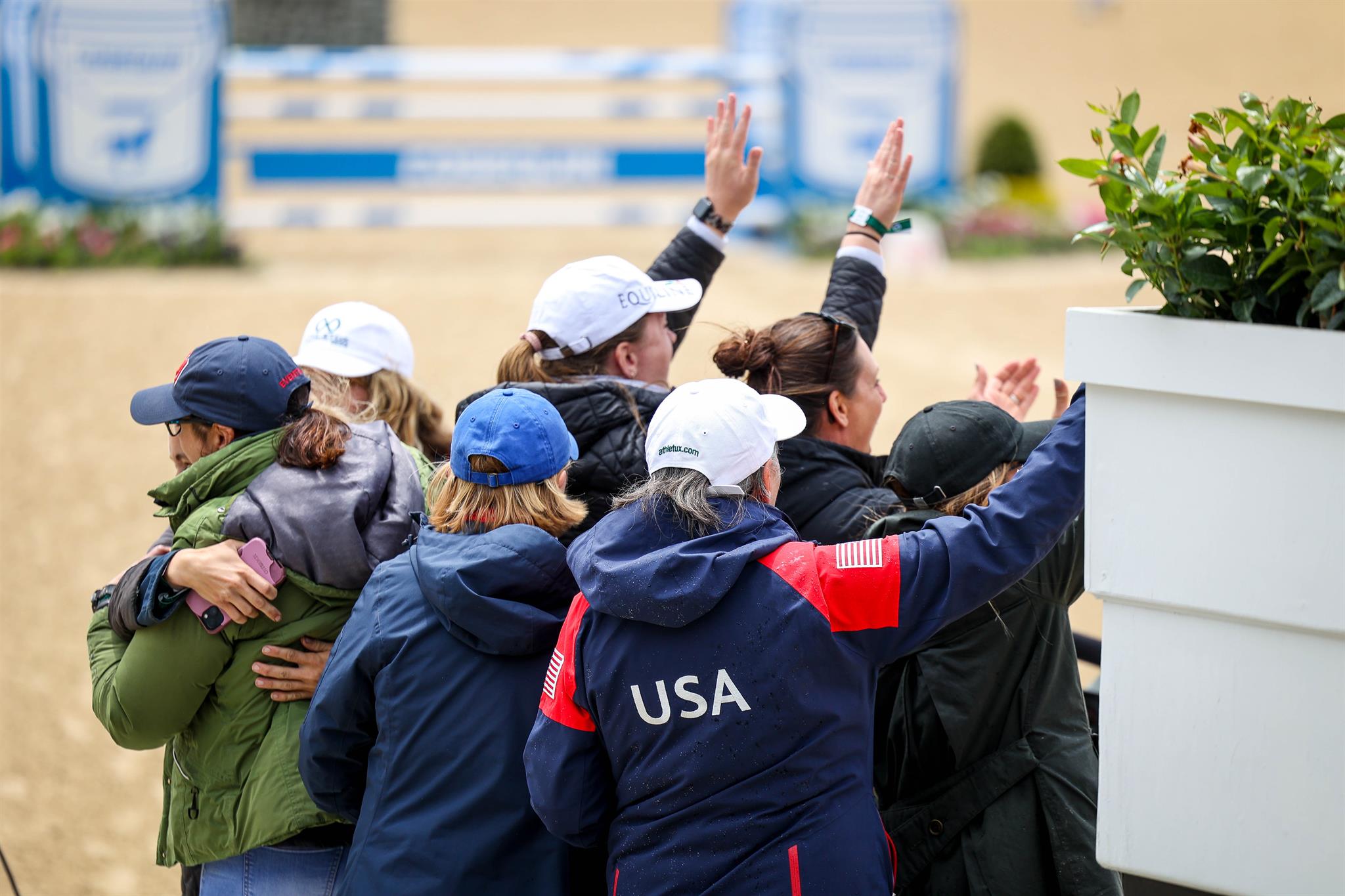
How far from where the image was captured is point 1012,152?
54.7 feet

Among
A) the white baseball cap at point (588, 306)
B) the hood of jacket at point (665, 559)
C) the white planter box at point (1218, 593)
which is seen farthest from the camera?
the white baseball cap at point (588, 306)

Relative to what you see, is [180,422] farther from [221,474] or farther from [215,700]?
[215,700]

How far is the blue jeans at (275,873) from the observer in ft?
7.64

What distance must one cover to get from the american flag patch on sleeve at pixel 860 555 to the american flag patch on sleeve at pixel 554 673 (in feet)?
1.49

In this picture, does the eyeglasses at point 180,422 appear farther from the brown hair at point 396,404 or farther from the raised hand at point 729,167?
the raised hand at point 729,167

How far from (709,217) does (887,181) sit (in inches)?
18.6

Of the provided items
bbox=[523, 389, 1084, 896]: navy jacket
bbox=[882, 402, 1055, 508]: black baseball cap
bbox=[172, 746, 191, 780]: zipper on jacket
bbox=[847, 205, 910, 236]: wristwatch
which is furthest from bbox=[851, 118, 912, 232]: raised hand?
bbox=[172, 746, 191, 780]: zipper on jacket

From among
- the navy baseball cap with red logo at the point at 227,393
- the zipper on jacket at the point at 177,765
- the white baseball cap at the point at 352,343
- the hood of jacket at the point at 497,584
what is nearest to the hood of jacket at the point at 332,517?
the navy baseball cap with red logo at the point at 227,393

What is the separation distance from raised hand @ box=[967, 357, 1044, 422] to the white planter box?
3.93 ft

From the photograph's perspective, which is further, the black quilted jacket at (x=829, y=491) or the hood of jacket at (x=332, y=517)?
the black quilted jacket at (x=829, y=491)

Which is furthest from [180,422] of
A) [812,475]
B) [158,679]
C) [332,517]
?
[812,475]

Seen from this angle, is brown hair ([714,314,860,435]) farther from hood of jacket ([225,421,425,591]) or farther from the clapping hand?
hood of jacket ([225,421,425,591])

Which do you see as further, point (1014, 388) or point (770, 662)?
point (1014, 388)

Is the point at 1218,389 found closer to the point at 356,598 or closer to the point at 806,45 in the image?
the point at 356,598
